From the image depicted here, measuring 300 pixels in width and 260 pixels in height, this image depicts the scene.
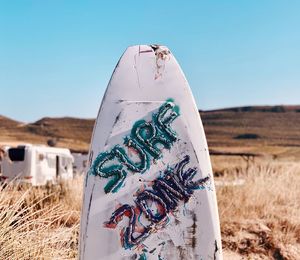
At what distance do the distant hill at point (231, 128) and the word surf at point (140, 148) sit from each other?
66053 millimetres

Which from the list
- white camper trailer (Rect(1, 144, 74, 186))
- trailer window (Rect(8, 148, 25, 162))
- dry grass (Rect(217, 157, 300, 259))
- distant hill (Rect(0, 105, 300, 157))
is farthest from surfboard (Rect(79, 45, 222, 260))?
distant hill (Rect(0, 105, 300, 157))

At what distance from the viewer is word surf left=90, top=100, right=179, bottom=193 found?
12.9ft

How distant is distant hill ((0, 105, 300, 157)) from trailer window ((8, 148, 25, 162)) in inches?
2120

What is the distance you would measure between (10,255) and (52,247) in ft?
1.40

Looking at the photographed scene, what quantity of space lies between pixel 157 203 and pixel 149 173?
191mm

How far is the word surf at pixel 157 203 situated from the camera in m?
3.87

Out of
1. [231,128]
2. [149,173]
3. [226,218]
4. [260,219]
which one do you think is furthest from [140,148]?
[231,128]

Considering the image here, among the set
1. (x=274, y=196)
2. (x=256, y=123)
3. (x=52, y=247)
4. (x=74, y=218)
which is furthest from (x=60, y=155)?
(x=256, y=123)

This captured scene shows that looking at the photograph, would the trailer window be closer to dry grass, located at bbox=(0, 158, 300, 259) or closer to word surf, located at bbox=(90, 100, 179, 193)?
dry grass, located at bbox=(0, 158, 300, 259)

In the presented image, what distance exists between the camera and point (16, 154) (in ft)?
56.8

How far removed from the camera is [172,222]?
12.8ft

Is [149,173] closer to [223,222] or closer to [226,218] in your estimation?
[223,222]

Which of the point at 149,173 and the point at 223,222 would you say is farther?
the point at 223,222

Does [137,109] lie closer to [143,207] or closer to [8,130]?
[143,207]
